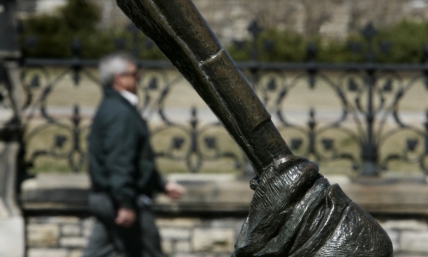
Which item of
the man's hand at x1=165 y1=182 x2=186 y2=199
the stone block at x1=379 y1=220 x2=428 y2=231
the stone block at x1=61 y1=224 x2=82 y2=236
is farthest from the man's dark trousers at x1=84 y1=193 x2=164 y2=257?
the stone block at x1=379 y1=220 x2=428 y2=231

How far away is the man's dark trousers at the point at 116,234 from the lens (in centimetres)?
464

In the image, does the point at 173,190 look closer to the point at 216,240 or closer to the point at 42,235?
the point at 216,240

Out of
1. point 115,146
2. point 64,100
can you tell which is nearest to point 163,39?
point 115,146

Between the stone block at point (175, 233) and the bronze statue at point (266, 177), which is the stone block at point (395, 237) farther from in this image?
the bronze statue at point (266, 177)

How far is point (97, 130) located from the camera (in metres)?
4.55

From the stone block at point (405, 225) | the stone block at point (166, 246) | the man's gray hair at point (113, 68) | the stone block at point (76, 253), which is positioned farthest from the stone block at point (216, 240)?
the man's gray hair at point (113, 68)

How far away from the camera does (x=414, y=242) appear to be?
5074 mm

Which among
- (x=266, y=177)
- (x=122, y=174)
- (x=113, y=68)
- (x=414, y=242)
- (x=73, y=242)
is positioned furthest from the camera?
(x=73, y=242)

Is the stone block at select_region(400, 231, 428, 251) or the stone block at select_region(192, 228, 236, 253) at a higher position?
the stone block at select_region(192, 228, 236, 253)

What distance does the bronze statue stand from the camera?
4.23ft

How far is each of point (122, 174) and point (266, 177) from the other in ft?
10.2

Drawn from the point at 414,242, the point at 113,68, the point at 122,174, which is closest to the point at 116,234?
the point at 122,174

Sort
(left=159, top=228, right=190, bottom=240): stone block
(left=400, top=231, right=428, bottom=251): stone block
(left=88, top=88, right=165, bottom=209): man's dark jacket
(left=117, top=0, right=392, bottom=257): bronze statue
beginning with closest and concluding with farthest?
(left=117, top=0, right=392, bottom=257): bronze statue → (left=88, top=88, right=165, bottom=209): man's dark jacket → (left=400, top=231, right=428, bottom=251): stone block → (left=159, top=228, right=190, bottom=240): stone block

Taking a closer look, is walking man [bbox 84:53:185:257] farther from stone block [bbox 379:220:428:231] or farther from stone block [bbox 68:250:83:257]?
stone block [bbox 379:220:428:231]
